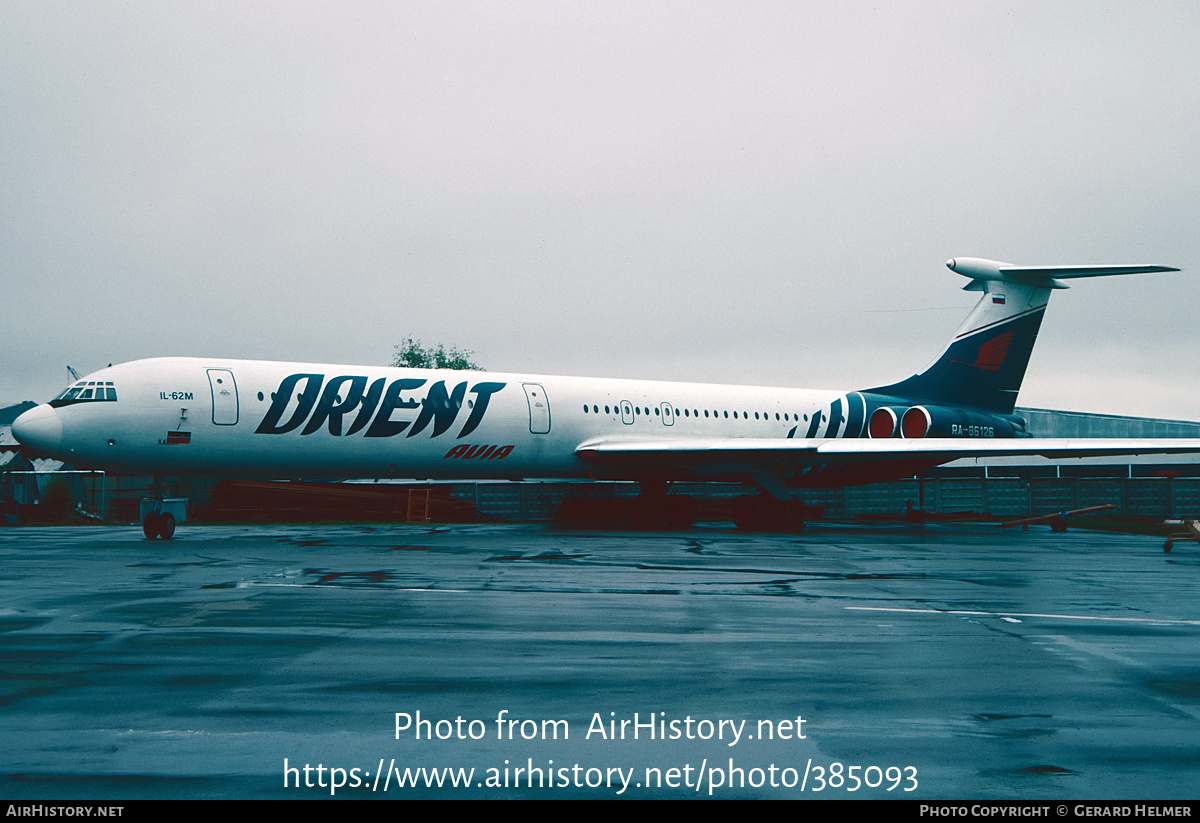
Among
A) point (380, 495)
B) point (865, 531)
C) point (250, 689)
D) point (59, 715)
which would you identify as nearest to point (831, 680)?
point (250, 689)

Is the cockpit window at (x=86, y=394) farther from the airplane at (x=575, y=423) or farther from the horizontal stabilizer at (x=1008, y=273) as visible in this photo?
the horizontal stabilizer at (x=1008, y=273)

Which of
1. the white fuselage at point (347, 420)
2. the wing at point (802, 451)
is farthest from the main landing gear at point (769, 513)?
the white fuselage at point (347, 420)

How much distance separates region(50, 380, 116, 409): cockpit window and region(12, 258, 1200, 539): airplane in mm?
39

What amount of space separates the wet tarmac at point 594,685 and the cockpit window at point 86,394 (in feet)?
24.7

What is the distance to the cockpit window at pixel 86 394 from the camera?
2031cm

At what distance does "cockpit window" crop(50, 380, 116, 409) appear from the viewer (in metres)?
20.3

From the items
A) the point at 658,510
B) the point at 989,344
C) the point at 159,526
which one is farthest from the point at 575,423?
the point at 989,344

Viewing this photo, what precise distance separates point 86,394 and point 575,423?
11.0m

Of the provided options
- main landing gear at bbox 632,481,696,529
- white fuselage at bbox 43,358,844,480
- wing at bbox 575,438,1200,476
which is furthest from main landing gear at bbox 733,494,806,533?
white fuselage at bbox 43,358,844,480

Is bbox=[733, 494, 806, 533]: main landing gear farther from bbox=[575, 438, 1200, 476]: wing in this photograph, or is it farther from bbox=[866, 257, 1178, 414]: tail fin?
bbox=[866, 257, 1178, 414]: tail fin

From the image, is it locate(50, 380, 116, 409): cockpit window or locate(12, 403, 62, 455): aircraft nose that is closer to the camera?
locate(12, 403, 62, 455): aircraft nose

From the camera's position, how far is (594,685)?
6.47m

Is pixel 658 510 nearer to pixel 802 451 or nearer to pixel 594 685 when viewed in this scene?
pixel 802 451

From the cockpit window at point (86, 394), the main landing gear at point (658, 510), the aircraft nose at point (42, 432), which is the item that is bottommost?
the main landing gear at point (658, 510)
